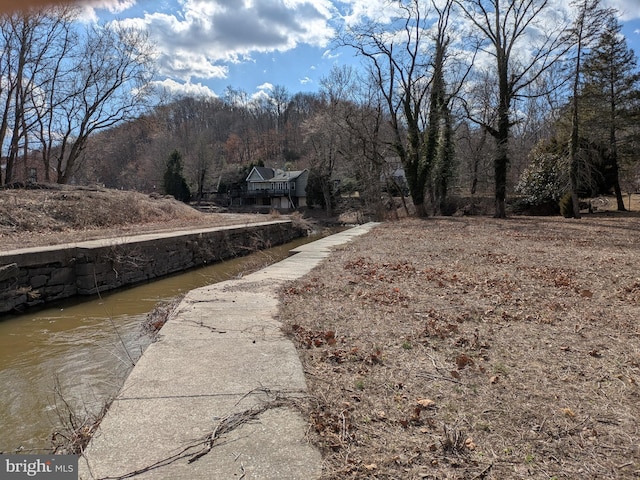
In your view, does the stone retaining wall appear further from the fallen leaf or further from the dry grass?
the fallen leaf

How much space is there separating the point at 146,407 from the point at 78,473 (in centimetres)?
66

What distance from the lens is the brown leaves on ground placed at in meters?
2.12

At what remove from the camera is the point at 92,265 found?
9.59 meters

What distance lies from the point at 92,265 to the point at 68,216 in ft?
27.7

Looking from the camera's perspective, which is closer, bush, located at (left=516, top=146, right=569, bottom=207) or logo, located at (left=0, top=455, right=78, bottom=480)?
logo, located at (left=0, top=455, right=78, bottom=480)

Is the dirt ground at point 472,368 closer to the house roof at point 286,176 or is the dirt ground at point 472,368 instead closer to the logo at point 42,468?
the logo at point 42,468

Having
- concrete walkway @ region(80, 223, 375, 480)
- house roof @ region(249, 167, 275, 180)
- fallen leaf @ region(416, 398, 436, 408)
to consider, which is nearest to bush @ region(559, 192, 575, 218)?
concrete walkway @ region(80, 223, 375, 480)

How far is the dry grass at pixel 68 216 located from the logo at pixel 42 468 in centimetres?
926

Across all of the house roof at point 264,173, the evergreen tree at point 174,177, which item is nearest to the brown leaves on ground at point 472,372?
the evergreen tree at point 174,177

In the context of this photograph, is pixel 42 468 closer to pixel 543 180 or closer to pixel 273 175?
pixel 543 180

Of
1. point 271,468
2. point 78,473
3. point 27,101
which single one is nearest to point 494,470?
point 271,468

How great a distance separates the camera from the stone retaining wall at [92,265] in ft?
26.3

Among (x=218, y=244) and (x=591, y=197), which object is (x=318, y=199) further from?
(x=218, y=244)

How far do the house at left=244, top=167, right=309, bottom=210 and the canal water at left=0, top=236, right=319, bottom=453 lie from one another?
45654 millimetres
